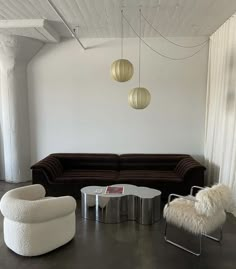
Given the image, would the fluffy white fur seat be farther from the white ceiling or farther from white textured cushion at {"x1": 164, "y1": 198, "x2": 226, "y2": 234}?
the white ceiling

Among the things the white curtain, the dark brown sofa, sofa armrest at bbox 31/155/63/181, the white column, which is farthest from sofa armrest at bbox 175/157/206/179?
the white column

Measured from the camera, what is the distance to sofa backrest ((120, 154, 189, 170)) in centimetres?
566

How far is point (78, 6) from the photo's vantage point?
4.09 m

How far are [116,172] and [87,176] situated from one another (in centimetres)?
71

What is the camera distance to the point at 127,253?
323 cm

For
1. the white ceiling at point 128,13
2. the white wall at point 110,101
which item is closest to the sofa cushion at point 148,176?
the white wall at point 110,101

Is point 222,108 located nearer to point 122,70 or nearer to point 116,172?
point 122,70

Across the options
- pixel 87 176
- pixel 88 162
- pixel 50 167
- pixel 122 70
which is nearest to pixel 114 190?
pixel 87 176

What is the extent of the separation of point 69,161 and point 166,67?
3.00m

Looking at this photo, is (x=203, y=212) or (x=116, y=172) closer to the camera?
(x=203, y=212)

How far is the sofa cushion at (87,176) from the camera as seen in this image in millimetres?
4965

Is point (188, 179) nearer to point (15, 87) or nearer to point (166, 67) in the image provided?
point (166, 67)

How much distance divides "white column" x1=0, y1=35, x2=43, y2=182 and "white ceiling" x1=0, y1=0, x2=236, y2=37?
3.16 feet

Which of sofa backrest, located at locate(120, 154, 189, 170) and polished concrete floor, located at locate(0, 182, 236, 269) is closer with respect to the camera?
polished concrete floor, located at locate(0, 182, 236, 269)
